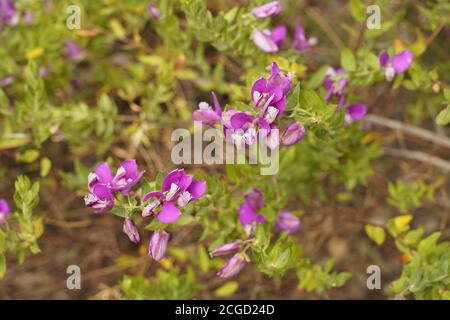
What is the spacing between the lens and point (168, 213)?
3.61 ft

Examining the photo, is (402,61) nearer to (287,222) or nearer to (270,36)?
(270,36)

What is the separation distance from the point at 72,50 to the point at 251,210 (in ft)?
3.35

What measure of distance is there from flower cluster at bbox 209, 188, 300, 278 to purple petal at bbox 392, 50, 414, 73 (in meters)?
0.45

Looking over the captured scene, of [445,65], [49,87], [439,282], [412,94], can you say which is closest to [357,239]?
[412,94]

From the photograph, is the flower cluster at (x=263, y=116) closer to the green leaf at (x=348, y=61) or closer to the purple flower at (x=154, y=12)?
the green leaf at (x=348, y=61)

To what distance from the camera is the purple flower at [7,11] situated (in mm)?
1825

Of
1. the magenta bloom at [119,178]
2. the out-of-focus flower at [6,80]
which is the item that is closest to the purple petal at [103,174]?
the magenta bloom at [119,178]

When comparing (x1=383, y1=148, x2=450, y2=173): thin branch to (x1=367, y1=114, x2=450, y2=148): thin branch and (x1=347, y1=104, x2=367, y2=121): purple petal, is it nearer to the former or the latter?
(x1=367, y1=114, x2=450, y2=148): thin branch

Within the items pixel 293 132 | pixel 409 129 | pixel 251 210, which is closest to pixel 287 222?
pixel 251 210

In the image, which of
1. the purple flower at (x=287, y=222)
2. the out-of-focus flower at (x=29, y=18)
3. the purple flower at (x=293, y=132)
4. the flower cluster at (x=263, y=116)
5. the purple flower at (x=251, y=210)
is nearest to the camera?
the flower cluster at (x=263, y=116)

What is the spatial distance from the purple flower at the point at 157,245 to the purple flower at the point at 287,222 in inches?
16.3

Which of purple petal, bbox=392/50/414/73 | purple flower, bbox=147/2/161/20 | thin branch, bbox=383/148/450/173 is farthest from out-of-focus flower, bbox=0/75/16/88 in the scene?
thin branch, bbox=383/148/450/173
